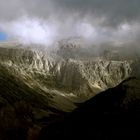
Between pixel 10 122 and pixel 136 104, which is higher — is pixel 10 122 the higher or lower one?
the lower one

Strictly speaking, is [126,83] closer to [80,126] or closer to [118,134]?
[80,126]

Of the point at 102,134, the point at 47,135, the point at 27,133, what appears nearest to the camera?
the point at 102,134

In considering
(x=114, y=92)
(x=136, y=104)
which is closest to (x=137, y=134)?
(x=136, y=104)

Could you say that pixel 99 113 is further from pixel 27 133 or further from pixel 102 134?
pixel 27 133

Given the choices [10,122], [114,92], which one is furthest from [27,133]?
[114,92]

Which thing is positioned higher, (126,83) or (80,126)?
(126,83)

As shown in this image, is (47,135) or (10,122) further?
(10,122)

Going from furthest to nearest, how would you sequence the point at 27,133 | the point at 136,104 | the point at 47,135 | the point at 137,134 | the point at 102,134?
the point at 27,133
the point at 47,135
the point at 136,104
the point at 102,134
the point at 137,134

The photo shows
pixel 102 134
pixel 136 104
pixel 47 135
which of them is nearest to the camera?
pixel 102 134

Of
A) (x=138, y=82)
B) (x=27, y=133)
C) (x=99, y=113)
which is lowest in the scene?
(x=27, y=133)
